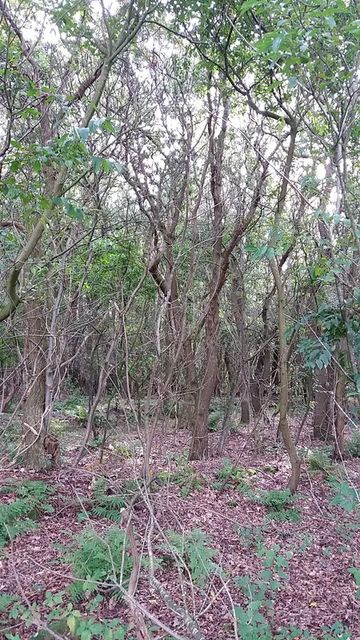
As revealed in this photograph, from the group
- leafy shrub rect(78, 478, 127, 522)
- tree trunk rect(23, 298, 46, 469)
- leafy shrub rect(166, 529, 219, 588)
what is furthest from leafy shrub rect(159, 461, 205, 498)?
tree trunk rect(23, 298, 46, 469)

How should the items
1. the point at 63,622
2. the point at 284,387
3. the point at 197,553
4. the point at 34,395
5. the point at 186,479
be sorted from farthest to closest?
the point at 186,479
the point at 34,395
the point at 284,387
the point at 197,553
the point at 63,622

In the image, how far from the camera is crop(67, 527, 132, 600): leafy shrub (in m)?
3.64

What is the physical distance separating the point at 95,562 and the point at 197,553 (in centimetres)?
87

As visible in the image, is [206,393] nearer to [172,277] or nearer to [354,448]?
[172,277]

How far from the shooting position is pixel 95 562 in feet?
12.7

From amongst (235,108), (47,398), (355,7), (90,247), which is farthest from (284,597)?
(235,108)

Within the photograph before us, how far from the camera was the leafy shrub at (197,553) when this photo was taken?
383 centimetres

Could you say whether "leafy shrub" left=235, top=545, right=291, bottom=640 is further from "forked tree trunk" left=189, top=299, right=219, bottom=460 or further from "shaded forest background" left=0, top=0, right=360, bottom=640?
"forked tree trunk" left=189, top=299, right=219, bottom=460

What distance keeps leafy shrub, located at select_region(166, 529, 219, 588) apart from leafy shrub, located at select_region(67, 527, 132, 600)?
1.59ft

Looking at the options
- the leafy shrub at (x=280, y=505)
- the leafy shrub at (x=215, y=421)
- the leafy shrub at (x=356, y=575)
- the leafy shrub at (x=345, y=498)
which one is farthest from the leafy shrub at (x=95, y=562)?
the leafy shrub at (x=215, y=421)

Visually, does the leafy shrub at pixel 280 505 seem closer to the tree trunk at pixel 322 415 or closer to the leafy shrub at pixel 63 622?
the leafy shrub at pixel 63 622

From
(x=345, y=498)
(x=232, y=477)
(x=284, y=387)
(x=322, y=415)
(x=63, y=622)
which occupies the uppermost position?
(x=284, y=387)

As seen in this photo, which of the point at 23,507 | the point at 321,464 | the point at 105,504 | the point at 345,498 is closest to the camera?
the point at 23,507

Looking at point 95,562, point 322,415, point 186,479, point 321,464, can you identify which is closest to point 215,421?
point 322,415
